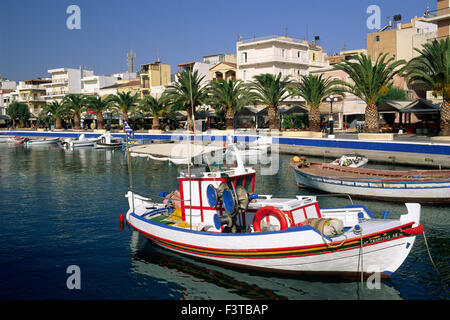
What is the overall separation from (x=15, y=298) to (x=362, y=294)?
1001 cm

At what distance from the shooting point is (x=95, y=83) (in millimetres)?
108812

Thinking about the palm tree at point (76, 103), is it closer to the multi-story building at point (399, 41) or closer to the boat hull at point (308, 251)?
the multi-story building at point (399, 41)

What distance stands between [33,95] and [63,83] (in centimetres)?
1099

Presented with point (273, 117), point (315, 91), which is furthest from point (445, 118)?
point (273, 117)

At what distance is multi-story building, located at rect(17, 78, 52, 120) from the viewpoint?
372ft

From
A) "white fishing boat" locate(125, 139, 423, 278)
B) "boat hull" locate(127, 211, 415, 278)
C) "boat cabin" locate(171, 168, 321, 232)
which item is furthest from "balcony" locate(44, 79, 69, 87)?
"boat hull" locate(127, 211, 415, 278)

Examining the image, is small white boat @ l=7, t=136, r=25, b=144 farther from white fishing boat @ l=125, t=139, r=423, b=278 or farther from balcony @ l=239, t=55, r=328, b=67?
white fishing boat @ l=125, t=139, r=423, b=278

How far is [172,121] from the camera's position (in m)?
74.8

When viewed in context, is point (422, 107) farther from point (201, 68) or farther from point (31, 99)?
point (31, 99)

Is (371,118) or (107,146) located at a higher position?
(371,118)

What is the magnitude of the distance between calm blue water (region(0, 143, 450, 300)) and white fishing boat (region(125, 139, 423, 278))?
0.57 m

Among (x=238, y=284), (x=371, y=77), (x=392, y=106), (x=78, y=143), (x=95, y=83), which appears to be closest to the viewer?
(x=238, y=284)

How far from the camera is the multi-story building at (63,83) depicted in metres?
112
